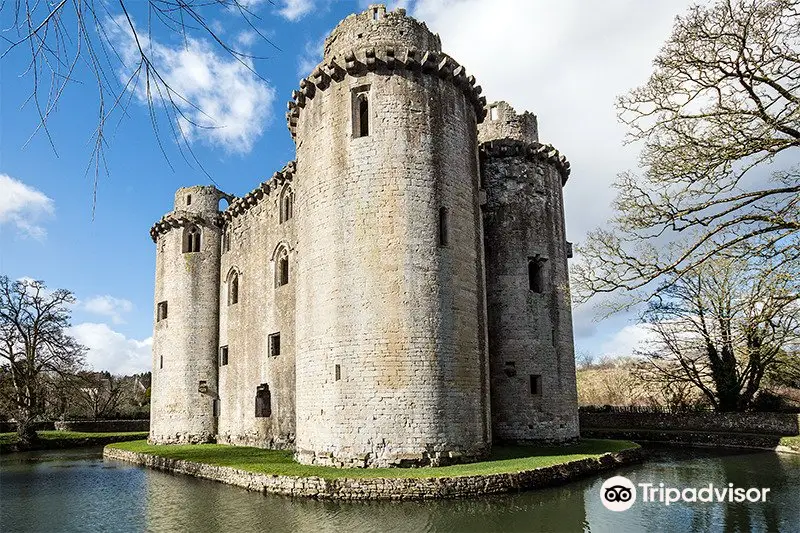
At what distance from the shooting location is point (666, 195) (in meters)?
10.0

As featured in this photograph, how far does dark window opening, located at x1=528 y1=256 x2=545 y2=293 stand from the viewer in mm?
23547

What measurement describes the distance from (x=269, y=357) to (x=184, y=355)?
24.1 feet

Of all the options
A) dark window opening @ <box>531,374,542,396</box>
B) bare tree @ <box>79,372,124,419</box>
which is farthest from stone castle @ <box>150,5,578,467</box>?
bare tree @ <box>79,372,124,419</box>

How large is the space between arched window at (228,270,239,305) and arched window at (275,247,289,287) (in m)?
4.88

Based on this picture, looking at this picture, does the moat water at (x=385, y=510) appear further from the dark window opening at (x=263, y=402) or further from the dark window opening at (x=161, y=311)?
the dark window opening at (x=161, y=311)

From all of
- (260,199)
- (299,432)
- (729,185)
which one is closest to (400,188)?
(299,432)

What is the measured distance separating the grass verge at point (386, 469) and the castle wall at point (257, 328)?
44.1 inches

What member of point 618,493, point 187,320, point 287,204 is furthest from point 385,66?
point 187,320

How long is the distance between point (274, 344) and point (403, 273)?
30.7 ft

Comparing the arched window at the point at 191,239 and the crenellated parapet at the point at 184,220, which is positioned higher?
the crenellated parapet at the point at 184,220

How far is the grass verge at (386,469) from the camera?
14.9 metres

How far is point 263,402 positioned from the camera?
24.9 meters

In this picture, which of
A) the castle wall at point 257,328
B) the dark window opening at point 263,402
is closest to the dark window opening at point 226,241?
the castle wall at point 257,328

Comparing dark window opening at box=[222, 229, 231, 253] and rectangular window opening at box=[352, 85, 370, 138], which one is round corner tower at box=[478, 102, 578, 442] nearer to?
rectangular window opening at box=[352, 85, 370, 138]
